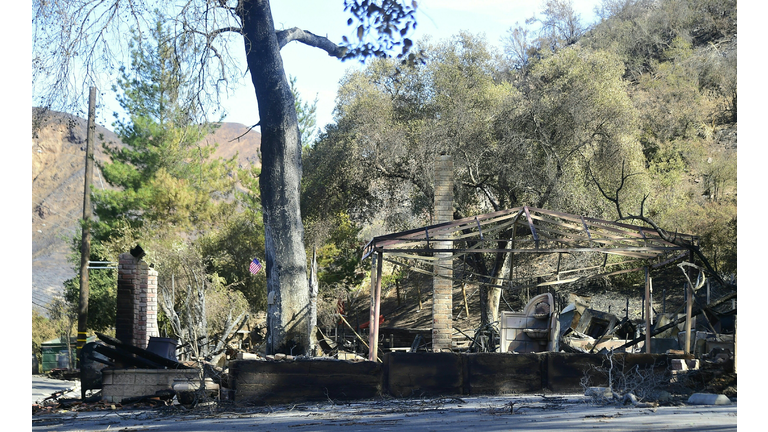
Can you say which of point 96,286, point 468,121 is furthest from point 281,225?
point 96,286

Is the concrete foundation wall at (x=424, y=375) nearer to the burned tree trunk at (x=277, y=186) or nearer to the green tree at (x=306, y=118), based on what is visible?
the burned tree trunk at (x=277, y=186)

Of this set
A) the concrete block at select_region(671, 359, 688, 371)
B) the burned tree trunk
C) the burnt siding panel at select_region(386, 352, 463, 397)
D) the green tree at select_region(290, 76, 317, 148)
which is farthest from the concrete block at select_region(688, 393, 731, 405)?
the green tree at select_region(290, 76, 317, 148)

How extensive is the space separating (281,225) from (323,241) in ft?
44.8

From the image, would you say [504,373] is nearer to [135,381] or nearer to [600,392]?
[600,392]

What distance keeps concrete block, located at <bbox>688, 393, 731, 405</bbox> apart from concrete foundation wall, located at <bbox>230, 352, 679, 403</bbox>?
0.97m

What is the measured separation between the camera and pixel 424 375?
23.2 ft

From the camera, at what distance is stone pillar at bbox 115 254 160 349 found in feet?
32.3

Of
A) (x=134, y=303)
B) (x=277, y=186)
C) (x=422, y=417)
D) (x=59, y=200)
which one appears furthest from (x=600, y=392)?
(x=59, y=200)

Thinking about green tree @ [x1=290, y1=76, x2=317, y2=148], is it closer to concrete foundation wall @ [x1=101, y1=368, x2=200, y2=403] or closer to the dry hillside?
the dry hillside

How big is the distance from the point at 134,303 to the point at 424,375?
501 cm

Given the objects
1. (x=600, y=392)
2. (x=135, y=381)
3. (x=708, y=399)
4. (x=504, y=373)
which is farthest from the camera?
(x=135, y=381)

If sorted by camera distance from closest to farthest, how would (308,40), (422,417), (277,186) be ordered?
1. (422,417)
2. (277,186)
3. (308,40)
